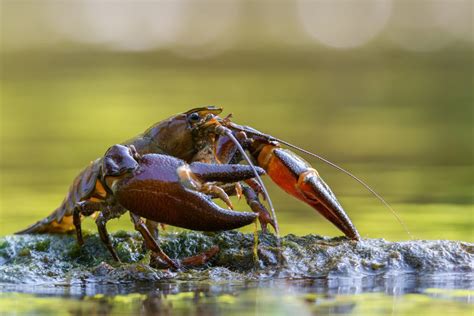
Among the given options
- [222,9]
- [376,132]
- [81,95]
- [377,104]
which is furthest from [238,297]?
[222,9]

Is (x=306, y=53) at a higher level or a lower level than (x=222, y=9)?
lower

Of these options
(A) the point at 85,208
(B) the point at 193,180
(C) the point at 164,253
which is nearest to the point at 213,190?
(B) the point at 193,180

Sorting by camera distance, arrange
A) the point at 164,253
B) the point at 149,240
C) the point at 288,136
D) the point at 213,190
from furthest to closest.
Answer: the point at 288,136, the point at 164,253, the point at 149,240, the point at 213,190

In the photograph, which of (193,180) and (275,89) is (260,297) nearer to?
(193,180)

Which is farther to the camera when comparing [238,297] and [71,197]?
[71,197]

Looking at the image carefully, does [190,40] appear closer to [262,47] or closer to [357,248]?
[262,47]

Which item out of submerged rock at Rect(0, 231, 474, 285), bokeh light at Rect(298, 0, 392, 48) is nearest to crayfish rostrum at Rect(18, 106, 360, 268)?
submerged rock at Rect(0, 231, 474, 285)
